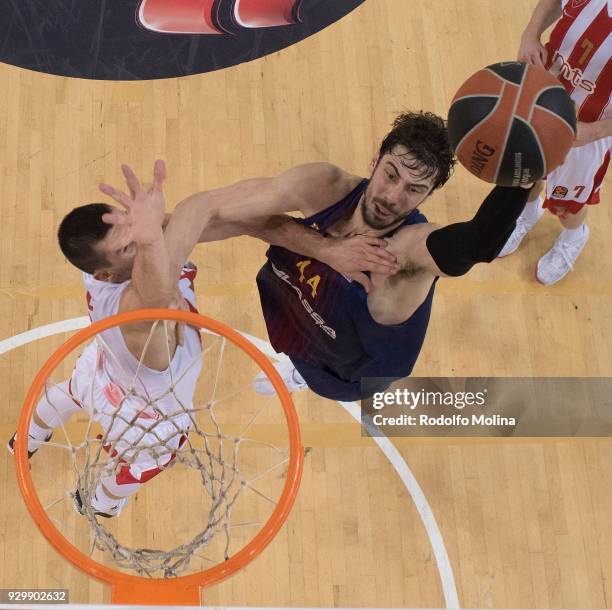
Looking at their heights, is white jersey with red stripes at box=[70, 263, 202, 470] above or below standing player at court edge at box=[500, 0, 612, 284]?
below

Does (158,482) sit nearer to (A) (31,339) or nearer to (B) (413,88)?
(A) (31,339)

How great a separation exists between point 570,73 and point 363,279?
118 cm

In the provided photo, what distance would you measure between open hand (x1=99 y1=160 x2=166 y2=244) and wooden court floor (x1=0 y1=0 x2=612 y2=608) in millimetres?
233

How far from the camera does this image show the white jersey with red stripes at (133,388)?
11.6ft

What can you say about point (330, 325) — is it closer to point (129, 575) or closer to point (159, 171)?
point (159, 171)

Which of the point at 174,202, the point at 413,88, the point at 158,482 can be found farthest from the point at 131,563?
the point at 413,88

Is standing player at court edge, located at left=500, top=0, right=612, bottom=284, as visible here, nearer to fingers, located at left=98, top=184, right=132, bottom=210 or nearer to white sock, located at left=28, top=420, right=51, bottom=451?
fingers, located at left=98, top=184, right=132, bottom=210

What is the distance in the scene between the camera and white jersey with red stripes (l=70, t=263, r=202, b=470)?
3.53 meters

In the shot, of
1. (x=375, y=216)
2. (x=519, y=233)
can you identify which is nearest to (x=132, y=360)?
(x=375, y=216)

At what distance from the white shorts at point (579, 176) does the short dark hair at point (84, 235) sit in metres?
1.88

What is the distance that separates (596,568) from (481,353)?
1033 millimetres

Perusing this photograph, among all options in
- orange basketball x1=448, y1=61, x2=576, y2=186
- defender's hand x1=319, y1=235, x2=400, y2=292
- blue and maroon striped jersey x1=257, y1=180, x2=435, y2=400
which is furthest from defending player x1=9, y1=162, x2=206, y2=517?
orange basketball x1=448, y1=61, x2=576, y2=186

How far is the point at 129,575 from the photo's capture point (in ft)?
9.24

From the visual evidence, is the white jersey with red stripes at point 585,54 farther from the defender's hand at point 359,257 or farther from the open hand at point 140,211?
the open hand at point 140,211
